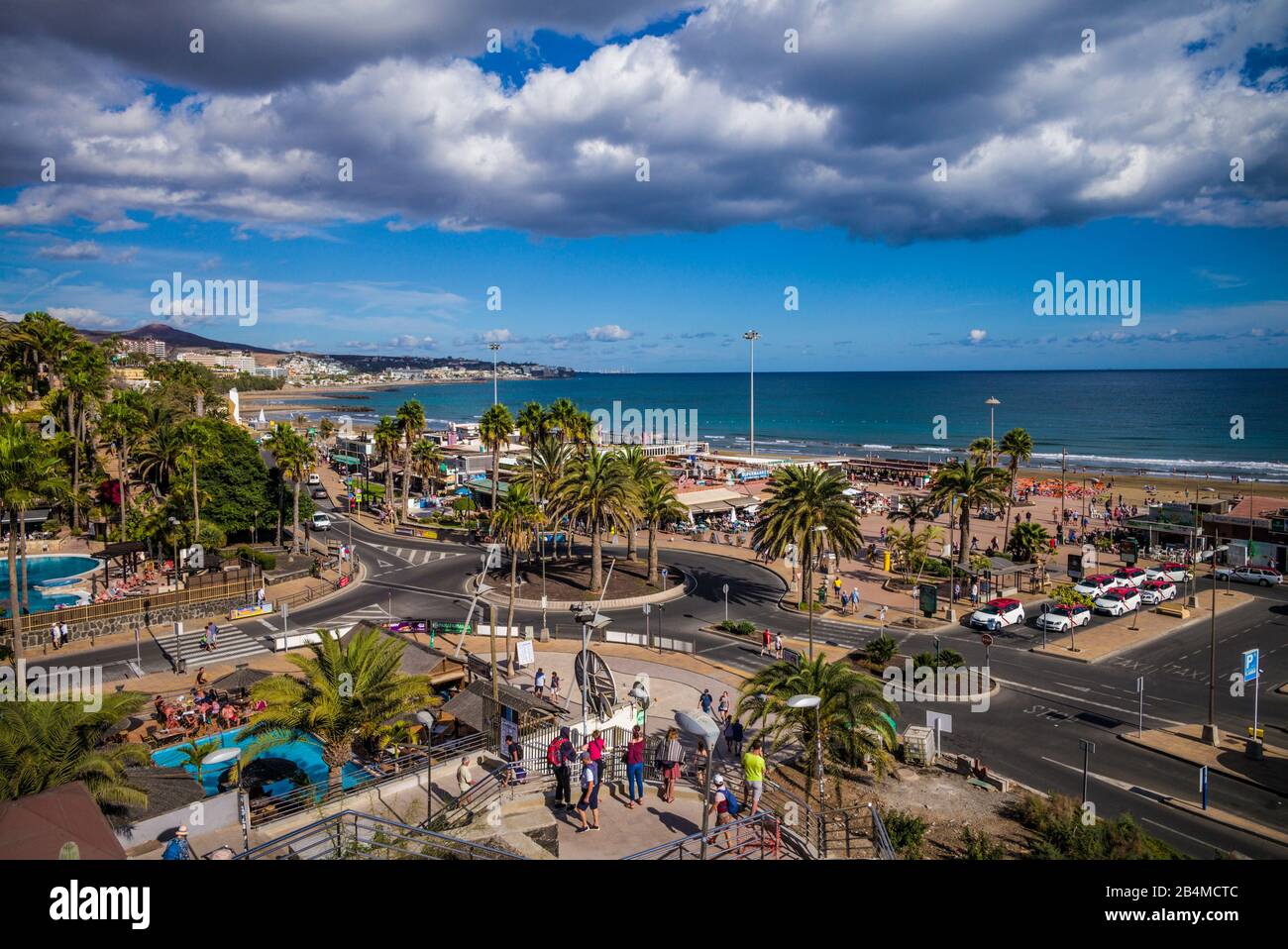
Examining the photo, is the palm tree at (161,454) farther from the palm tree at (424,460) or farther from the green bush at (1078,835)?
the green bush at (1078,835)

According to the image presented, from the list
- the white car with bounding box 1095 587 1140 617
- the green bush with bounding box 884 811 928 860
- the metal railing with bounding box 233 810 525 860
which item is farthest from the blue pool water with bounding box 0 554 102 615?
the white car with bounding box 1095 587 1140 617

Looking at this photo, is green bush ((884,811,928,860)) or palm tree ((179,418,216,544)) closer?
green bush ((884,811,928,860))

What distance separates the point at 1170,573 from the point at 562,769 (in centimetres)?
4478

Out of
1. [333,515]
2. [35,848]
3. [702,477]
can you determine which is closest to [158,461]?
[333,515]

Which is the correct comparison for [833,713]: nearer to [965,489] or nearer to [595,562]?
[595,562]

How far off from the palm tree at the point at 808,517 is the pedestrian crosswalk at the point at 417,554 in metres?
23.2

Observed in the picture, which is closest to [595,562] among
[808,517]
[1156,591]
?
[808,517]

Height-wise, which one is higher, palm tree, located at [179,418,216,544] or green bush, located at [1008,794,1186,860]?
palm tree, located at [179,418,216,544]

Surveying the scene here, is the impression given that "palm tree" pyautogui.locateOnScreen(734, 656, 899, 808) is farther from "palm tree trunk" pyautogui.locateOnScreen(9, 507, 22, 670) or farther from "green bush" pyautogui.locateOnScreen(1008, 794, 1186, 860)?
"palm tree trunk" pyautogui.locateOnScreen(9, 507, 22, 670)

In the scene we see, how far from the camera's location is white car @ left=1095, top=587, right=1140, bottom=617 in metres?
40.0

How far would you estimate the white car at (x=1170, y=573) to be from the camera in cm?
4516

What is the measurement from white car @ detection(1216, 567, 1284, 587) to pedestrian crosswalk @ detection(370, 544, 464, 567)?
155ft
